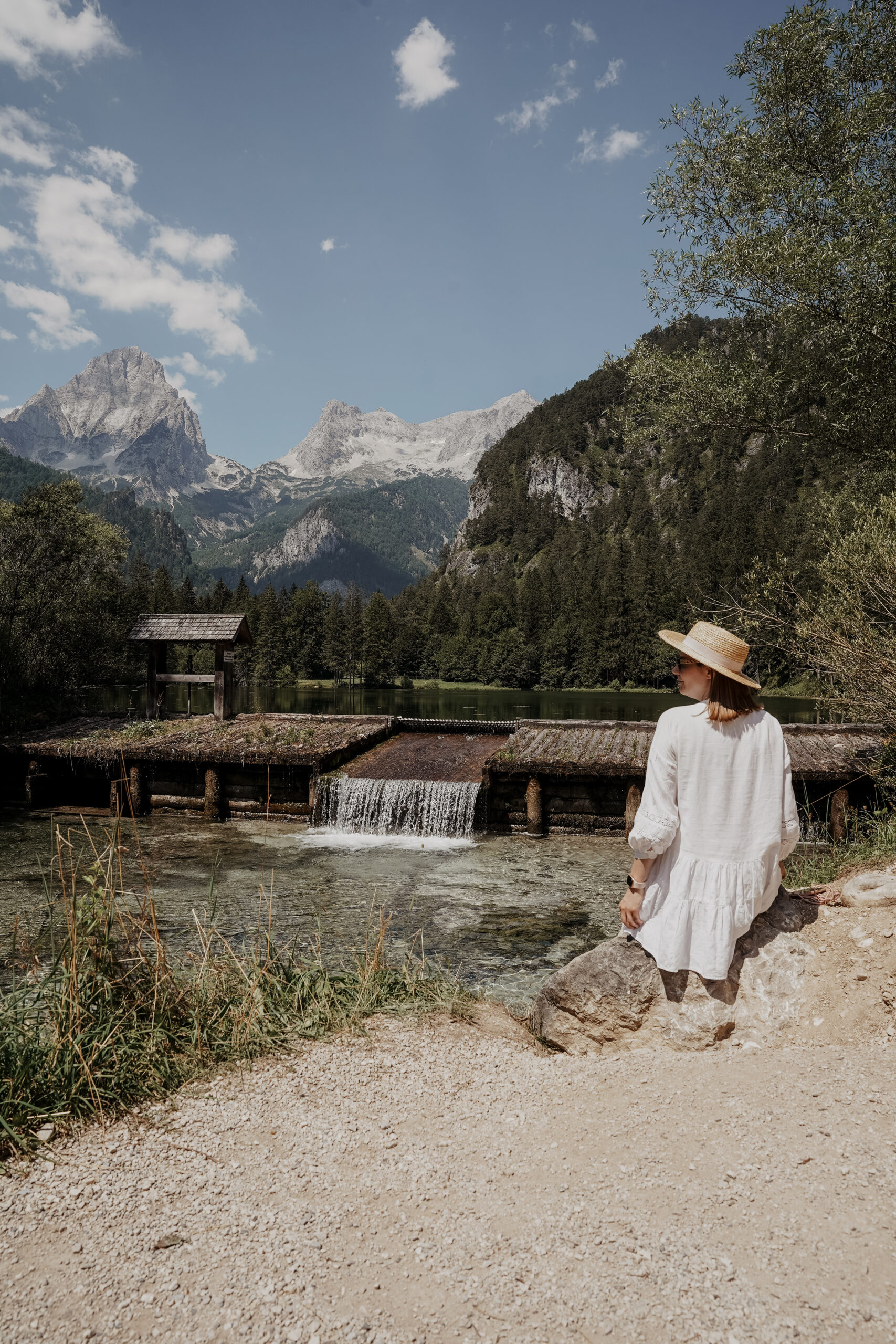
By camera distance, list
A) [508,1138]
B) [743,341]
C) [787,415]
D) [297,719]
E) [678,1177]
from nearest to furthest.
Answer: [678,1177] → [508,1138] → [787,415] → [743,341] → [297,719]

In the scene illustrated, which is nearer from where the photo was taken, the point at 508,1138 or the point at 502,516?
the point at 508,1138

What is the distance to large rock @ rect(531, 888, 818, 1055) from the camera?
4.42 m

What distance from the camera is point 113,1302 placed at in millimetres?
2752

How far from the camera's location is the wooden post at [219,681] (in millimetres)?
20547

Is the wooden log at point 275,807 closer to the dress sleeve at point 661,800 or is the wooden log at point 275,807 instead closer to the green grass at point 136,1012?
the green grass at point 136,1012

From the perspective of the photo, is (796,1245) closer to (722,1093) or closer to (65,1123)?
(722,1093)

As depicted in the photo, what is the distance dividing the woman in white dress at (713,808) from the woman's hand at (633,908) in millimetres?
119

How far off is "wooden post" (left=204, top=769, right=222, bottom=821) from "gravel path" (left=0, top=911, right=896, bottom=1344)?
1255cm

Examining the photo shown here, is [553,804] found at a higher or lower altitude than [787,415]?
lower

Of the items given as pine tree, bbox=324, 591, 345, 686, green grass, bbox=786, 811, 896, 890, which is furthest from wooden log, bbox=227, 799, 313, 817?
pine tree, bbox=324, 591, 345, 686

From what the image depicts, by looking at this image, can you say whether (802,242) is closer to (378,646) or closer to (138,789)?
(138,789)

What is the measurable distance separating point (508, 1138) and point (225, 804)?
14.0 m

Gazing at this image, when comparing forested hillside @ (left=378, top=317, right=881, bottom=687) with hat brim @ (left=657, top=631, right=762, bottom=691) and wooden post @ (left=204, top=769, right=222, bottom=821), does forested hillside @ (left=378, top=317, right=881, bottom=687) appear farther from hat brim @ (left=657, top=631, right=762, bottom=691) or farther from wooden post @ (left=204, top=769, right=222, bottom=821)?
hat brim @ (left=657, top=631, right=762, bottom=691)

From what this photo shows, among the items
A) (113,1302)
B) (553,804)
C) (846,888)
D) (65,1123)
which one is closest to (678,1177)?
(113,1302)
